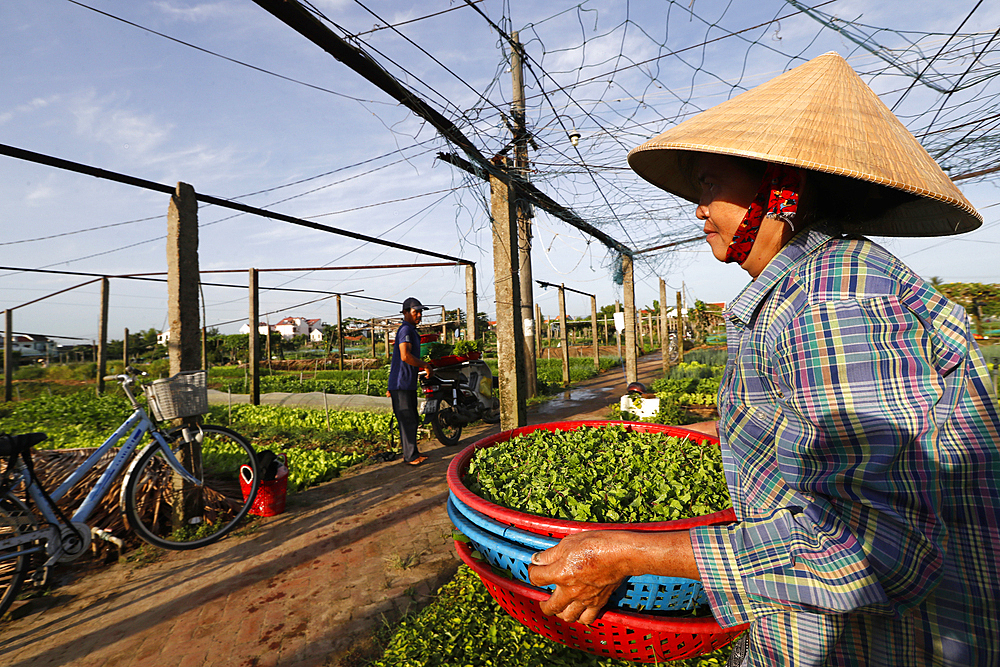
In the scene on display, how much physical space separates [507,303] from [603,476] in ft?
9.52

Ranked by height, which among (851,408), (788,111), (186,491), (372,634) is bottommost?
(372,634)

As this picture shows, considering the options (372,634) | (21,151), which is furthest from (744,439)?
(21,151)

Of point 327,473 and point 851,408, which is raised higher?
point 851,408

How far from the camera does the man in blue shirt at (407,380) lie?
19.0 ft

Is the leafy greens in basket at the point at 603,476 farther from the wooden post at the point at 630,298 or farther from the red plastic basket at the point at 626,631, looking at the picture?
the wooden post at the point at 630,298

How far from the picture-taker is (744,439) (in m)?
1.12

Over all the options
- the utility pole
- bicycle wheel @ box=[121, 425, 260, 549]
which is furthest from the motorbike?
bicycle wheel @ box=[121, 425, 260, 549]

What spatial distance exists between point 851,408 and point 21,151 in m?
5.17

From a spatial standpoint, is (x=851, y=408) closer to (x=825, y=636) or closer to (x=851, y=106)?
(x=825, y=636)

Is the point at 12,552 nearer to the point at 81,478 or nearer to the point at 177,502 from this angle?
the point at 81,478

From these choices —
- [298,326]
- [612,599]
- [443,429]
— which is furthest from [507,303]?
[298,326]

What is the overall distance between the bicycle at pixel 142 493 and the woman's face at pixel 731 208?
4.01 metres

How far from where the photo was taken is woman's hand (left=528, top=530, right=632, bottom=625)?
3.83 ft

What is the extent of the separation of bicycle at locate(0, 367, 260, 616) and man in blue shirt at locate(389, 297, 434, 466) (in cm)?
189
